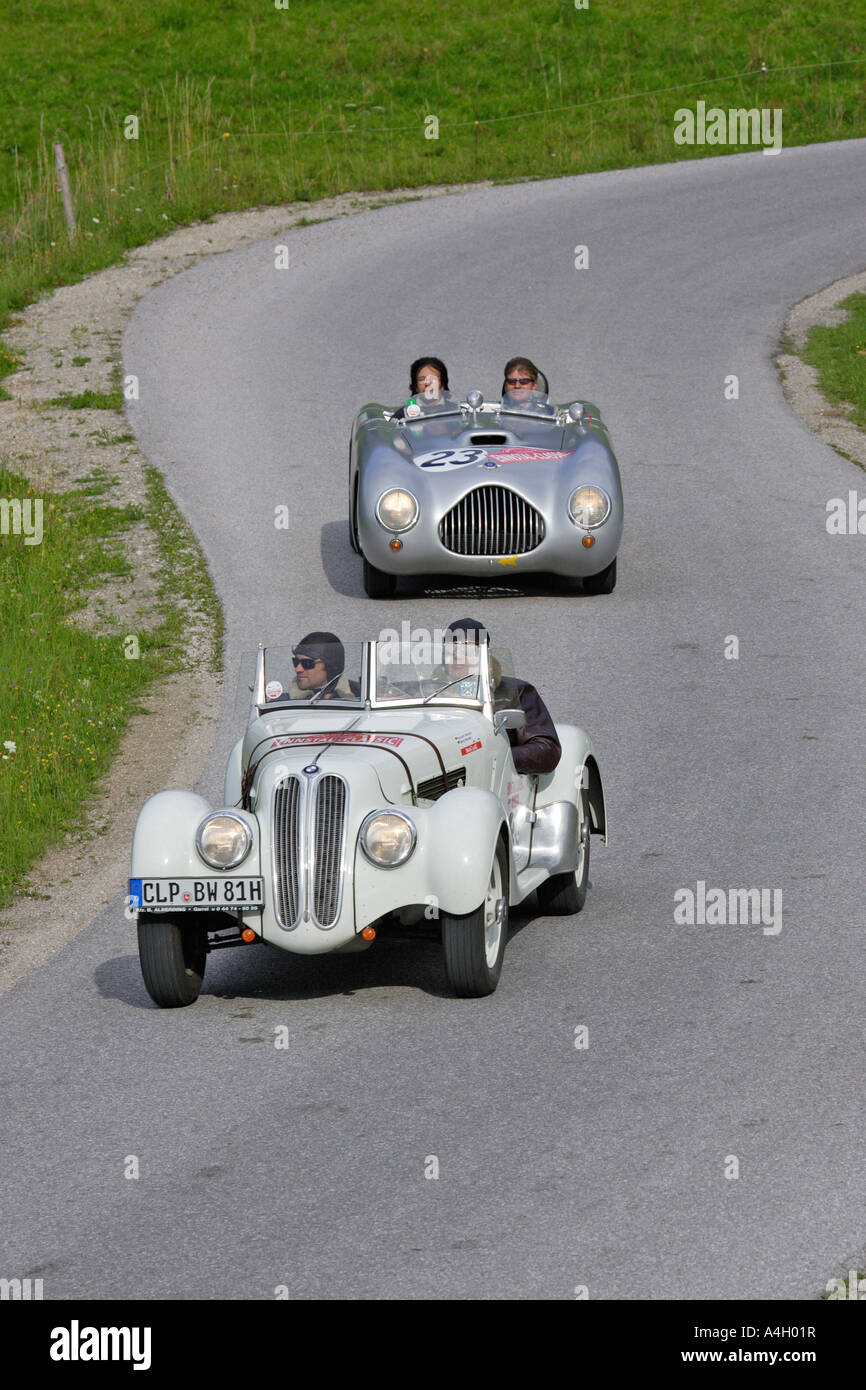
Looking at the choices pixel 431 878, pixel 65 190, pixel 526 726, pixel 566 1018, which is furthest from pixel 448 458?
pixel 65 190

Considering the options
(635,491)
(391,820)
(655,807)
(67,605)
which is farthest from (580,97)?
(391,820)

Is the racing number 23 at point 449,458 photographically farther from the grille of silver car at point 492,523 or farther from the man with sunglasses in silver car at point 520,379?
the man with sunglasses in silver car at point 520,379

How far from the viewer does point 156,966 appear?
7957mm

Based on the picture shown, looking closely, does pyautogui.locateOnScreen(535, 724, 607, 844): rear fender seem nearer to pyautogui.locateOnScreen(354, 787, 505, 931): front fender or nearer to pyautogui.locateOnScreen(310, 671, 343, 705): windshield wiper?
pyautogui.locateOnScreen(310, 671, 343, 705): windshield wiper

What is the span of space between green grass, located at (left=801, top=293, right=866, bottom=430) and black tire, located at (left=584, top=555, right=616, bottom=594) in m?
6.11

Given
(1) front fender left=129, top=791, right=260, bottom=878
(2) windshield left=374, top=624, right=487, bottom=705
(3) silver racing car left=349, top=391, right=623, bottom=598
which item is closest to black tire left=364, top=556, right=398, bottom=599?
(3) silver racing car left=349, top=391, right=623, bottom=598

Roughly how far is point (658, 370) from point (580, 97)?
16.0 meters

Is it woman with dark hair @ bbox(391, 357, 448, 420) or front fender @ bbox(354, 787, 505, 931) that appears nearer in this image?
front fender @ bbox(354, 787, 505, 931)

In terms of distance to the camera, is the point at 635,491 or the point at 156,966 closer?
the point at 156,966

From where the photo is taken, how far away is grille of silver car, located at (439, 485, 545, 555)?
14875 mm

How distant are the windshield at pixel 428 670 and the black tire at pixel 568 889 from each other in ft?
2.92

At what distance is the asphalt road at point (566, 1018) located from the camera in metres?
5.78
